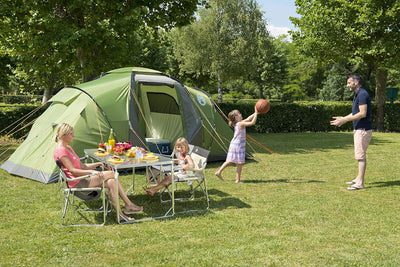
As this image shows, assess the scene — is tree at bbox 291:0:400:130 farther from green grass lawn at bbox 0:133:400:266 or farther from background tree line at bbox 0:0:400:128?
green grass lawn at bbox 0:133:400:266

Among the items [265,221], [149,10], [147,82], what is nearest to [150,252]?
[265,221]

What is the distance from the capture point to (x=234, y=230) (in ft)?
14.5

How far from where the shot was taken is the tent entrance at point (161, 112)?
924cm

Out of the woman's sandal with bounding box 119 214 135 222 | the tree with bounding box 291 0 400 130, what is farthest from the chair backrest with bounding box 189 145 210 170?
the tree with bounding box 291 0 400 130

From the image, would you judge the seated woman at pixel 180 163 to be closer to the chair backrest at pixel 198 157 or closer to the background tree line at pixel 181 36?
the chair backrest at pixel 198 157

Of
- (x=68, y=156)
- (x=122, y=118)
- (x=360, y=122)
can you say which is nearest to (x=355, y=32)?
(x=360, y=122)

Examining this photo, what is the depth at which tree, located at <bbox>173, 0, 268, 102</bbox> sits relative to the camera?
977 inches

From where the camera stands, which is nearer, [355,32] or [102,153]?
[102,153]

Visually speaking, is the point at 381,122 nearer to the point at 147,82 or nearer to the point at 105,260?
the point at 147,82

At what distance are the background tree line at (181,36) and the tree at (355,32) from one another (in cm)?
5

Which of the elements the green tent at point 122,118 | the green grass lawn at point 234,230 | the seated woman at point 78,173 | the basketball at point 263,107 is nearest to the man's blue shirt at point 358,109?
the green grass lawn at point 234,230

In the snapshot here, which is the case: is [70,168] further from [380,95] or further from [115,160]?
[380,95]

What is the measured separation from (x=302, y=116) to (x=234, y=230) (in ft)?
46.4

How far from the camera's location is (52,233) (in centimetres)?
429
